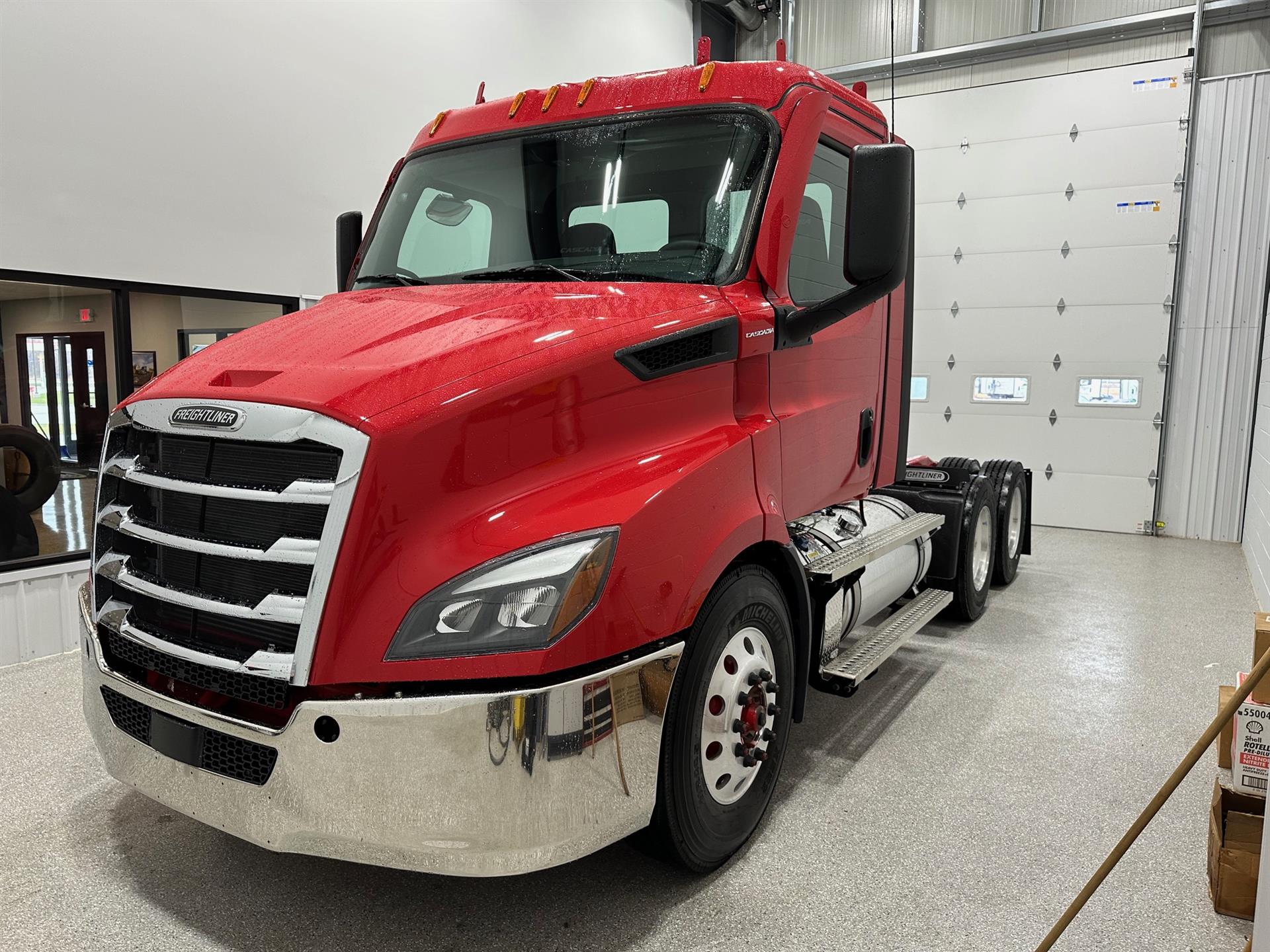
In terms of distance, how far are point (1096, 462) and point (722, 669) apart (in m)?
8.54

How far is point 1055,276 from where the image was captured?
958 centimetres

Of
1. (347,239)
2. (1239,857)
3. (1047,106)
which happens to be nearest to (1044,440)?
(1047,106)

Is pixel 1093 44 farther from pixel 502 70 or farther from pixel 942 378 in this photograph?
pixel 502 70

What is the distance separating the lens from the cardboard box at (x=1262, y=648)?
251cm

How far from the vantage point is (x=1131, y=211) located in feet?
30.0

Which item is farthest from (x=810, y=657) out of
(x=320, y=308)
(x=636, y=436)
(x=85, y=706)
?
(x=85, y=706)

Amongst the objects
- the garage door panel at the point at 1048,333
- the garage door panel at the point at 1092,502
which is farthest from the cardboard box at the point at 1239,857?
the garage door panel at the point at 1092,502

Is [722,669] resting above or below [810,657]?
above

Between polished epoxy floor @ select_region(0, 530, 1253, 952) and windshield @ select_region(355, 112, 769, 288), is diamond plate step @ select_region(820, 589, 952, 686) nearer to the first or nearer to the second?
polished epoxy floor @ select_region(0, 530, 1253, 952)

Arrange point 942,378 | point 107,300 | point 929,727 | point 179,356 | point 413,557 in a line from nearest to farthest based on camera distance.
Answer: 1. point 413,557
2. point 929,727
3. point 107,300
4. point 179,356
5. point 942,378

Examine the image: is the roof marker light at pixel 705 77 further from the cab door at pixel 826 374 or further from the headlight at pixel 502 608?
the headlight at pixel 502 608

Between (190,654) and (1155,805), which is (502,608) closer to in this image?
(190,654)

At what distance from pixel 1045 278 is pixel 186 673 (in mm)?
9796

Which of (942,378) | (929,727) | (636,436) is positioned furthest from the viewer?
(942,378)
